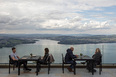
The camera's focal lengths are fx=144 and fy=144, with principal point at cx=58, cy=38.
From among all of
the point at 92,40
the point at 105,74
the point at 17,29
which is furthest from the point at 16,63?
the point at 17,29

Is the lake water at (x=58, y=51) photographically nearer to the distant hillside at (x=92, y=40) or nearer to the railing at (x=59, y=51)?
the railing at (x=59, y=51)

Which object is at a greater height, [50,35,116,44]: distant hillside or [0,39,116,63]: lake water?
[50,35,116,44]: distant hillside

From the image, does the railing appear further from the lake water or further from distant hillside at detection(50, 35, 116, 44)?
distant hillside at detection(50, 35, 116, 44)

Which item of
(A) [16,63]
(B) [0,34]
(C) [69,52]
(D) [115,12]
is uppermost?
(D) [115,12]

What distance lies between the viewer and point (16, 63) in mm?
5309

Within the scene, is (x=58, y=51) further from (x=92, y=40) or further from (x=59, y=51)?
(x=92, y=40)

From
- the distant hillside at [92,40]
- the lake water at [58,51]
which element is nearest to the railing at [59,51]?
the lake water at [58,51]

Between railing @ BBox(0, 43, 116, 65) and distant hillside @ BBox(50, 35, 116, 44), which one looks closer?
railing @ BBox(0, 43, 116, 65)

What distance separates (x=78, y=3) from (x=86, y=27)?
2.52m

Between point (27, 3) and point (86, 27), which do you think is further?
point (27, 3)

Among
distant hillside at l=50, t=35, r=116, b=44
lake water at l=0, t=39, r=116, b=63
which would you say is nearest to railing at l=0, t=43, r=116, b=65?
lake water at l=0, t=39, r=116, b=63

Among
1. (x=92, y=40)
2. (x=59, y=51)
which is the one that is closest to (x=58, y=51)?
(x=59, y=51)

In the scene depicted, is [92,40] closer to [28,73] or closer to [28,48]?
[28,48]

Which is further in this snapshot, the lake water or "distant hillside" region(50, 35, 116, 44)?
"distant hillside" region(50, 35, 116, 44)
